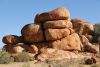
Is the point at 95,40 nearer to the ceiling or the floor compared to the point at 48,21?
nearer to the floor

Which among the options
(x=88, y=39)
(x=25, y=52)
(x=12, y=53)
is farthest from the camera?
(x=88, y=39)

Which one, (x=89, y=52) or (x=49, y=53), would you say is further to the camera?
(x=89, y=52)

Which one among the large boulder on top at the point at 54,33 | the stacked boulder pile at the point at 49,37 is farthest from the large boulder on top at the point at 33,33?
Result: the large boulder on top at the point at 54,33

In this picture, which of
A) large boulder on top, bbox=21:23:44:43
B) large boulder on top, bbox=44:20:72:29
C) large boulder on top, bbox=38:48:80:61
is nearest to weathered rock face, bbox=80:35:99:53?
large boulder on top, bbox=38:48:80:61

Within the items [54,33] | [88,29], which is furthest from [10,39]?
[88,29]

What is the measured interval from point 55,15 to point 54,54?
18.3 feet

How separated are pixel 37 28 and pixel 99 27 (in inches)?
422

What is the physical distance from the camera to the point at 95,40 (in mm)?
47344

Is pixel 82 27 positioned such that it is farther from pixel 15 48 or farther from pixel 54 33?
pixel 15 48

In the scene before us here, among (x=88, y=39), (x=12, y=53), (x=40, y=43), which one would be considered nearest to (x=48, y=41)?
(x=40, y=43)

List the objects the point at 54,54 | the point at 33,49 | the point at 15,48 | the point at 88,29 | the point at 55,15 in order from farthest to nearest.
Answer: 1. the point at 88,29
2. the point at 55,15
3. the point at 15,48
4. the point at 33,49
5. the point at 54,54

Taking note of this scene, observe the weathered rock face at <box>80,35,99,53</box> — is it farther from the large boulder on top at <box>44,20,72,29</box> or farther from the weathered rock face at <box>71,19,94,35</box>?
the large boulder on top at <box>44,20,72,29</box>

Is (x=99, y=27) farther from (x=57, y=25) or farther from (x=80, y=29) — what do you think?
(x=57, y=25)

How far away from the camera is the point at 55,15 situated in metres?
42.0
